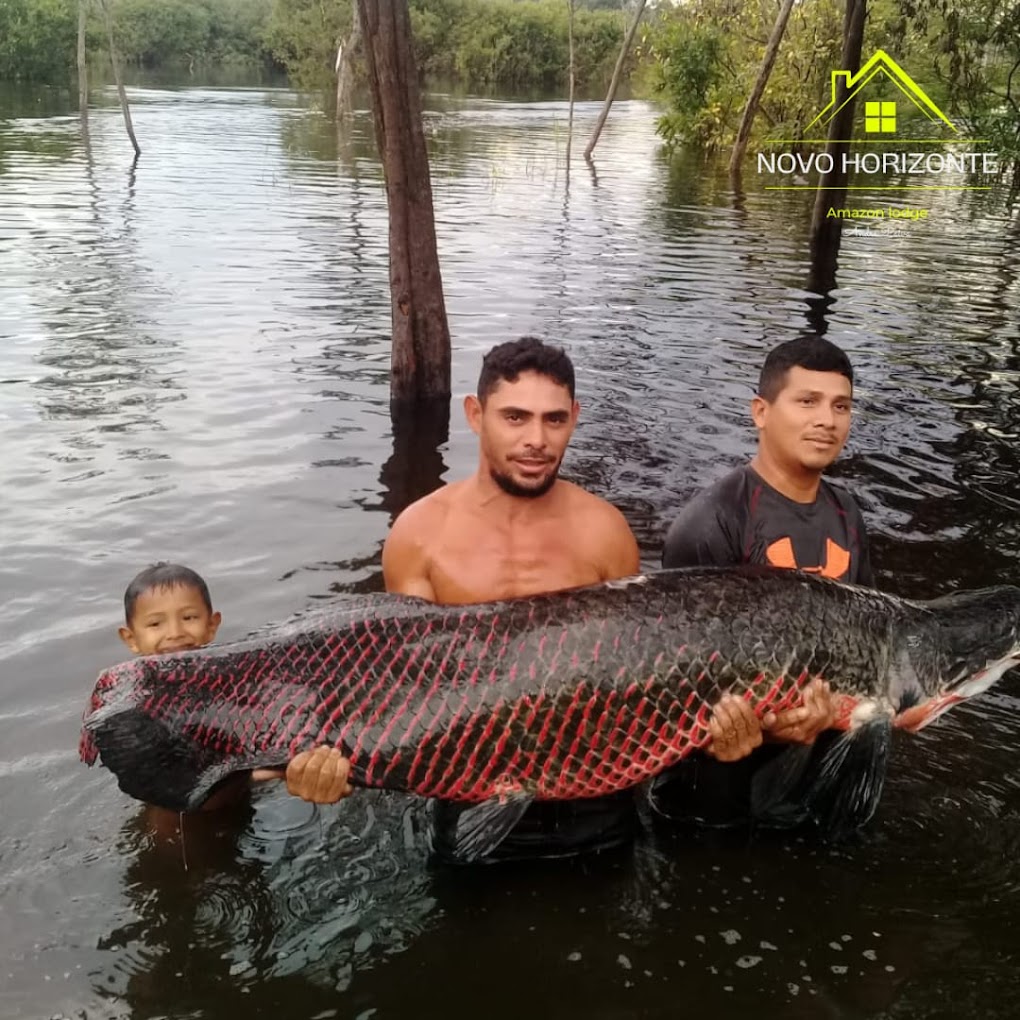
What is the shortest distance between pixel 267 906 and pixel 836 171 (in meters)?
12.6

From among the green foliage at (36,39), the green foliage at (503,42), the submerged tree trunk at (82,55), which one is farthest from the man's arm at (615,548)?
the green foliage at (503,42)

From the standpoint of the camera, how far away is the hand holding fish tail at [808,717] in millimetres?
2889

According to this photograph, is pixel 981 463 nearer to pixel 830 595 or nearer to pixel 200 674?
pixel 830 595

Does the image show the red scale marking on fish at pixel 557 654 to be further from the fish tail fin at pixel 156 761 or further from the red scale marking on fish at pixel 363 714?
the fish tail fin at pixel 156 761

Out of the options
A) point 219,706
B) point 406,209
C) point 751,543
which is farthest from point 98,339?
A: point 751,543

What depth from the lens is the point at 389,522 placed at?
21.1 ft

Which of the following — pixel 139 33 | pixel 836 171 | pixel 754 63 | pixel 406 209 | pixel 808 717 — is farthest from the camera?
pixel 139 33

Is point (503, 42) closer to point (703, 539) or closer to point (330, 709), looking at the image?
point (703, 539)

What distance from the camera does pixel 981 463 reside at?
24.3ft

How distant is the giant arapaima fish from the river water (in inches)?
23.4

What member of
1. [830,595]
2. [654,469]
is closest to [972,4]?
[654,469]

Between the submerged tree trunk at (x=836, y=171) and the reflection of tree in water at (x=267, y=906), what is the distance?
11.1 m

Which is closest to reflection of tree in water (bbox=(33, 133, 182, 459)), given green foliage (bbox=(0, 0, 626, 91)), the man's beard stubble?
the man's beard stubble

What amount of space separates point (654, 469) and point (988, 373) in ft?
14.4
